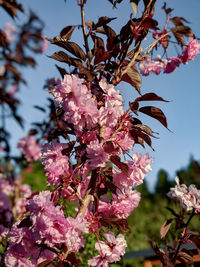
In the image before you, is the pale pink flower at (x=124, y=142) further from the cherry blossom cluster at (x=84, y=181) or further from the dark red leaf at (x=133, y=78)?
the dark red leaf at (x=133, y=78)

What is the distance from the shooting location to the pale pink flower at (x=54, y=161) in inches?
39.5

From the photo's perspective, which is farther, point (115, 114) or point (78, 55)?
point (78, 55)

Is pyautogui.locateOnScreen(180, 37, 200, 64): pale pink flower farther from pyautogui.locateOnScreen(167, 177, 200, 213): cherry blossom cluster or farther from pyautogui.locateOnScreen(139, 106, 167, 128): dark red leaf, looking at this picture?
pyautogui.locateOnScreen(167, 177, 200, 213): cherry blossom cluster

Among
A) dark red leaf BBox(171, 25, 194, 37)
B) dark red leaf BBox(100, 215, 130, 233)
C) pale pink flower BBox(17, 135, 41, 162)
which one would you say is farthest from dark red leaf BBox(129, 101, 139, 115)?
pale pink flower BBox(17, 135, 41, 162)

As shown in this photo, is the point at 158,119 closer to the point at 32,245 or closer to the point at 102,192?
the point at 102,192

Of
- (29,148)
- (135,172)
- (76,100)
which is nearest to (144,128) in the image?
(135,172)

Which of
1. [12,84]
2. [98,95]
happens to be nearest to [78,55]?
[98,95]

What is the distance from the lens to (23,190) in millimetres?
3369

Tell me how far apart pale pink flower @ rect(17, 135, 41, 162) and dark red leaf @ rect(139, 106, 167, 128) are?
2.57 metres

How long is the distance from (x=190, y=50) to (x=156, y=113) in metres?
0.63

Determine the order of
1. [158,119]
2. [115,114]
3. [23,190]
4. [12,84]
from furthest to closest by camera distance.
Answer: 1. [23,190]
2. [12,84]
3. [158,119]
4. [115,114]

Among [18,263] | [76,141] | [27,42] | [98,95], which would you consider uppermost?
[27,42]

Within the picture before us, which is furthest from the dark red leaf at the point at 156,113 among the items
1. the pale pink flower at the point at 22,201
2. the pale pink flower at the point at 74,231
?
the pale pink flower at the point at 22,201

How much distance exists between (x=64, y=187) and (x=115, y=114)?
37cm
